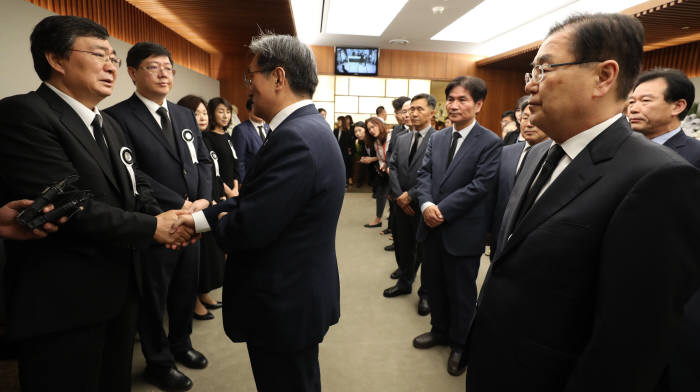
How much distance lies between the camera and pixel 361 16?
26.8 feet

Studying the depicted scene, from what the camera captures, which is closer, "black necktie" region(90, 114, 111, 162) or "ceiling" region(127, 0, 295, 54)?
"black necktie" region(90, 114, 111, 162)

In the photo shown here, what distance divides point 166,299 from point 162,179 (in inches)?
29.5

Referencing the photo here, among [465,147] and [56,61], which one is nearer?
[56,61]

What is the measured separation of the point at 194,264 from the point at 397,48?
1018 cm

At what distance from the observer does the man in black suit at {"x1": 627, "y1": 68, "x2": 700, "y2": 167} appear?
76.9 inches

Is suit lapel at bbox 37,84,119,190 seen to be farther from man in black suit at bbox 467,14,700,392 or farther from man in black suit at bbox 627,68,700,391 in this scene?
man in black suit at bbox 627,68,700,391

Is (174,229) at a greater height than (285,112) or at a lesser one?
lesser

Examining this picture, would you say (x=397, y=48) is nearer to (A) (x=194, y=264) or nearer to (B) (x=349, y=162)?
(B) (x=349, y=162)

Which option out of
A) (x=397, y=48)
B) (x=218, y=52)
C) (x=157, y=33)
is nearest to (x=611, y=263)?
(x=157, y=33)

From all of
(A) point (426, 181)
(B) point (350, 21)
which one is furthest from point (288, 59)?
(B) point (350, 21)

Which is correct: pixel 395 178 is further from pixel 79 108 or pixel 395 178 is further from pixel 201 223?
pixel 79 108

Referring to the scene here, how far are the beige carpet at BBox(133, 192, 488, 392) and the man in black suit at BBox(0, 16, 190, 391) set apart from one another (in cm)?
90

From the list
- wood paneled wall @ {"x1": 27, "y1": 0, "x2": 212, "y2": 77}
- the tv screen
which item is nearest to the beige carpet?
wood paneled wall @ {"x1": 27, "y1": 0, "x2": 212, "y2": 77}

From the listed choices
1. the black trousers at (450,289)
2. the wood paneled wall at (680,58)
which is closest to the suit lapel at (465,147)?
the black trousers at (450,289)
